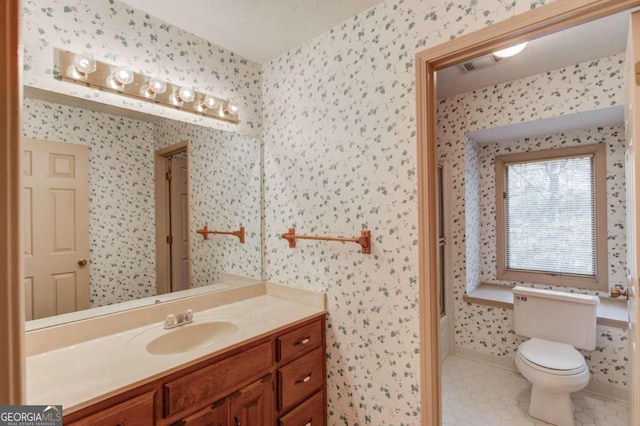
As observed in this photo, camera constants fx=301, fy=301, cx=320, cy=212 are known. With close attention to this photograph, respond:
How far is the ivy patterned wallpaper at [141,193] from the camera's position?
143 centimetres

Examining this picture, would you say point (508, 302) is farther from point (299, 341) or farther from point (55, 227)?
point (55, 227)

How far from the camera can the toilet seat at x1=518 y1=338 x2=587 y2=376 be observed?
1.95 metres

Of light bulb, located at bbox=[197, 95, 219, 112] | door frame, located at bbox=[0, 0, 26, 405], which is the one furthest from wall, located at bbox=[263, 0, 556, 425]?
door frame, located at bbox=[0, 0, 26, 405]

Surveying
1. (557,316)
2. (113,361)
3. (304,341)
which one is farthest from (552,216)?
(113,361)

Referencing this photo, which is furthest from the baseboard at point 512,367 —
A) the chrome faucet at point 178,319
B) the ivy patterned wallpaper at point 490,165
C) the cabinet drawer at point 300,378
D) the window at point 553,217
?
the chrome faucet at point 178,319

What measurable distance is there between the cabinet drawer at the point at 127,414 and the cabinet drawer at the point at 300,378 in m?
0.61

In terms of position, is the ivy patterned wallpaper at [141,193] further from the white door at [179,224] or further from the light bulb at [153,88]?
the light bulb at [153,88]

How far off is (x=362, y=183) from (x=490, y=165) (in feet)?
7.32

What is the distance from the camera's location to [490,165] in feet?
10.4

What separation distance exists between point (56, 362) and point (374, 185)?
5.09 feet

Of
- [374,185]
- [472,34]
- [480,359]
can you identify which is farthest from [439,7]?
[480,359]

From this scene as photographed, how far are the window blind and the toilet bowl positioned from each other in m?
0.95

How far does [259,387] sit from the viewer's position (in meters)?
1.41

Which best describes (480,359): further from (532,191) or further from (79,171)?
(79,171)
